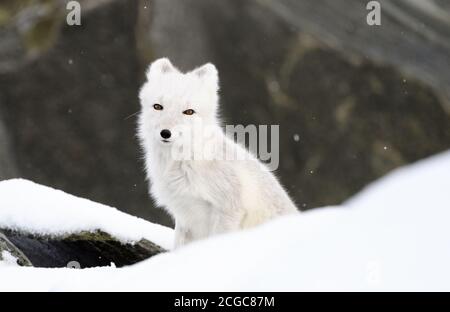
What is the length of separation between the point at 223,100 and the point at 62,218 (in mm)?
12498

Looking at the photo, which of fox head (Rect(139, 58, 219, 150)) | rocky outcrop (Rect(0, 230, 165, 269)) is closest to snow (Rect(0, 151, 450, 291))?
fox head (Rect(139, 58, 219, 150))

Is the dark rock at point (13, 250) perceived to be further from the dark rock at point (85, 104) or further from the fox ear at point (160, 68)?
the dark rock at point (85, 104)

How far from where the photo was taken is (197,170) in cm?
543

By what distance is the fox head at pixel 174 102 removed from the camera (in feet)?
17.5

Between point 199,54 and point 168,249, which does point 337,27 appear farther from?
point 199,54

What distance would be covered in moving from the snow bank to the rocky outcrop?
0.15 feet

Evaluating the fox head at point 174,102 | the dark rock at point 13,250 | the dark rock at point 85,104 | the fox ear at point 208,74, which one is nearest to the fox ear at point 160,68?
the fox head at point 174,102

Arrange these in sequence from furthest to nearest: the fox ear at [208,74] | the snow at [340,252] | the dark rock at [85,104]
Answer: the dark rock at [85,104] → the fox ear at [208,74] → the snow at [340,252]

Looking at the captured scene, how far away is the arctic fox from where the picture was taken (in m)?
5.35

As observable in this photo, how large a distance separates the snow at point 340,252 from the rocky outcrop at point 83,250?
10.0ft

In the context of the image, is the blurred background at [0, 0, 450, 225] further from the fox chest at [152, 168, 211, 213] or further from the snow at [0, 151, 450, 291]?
the snow at [0, 151, 450, 291]
